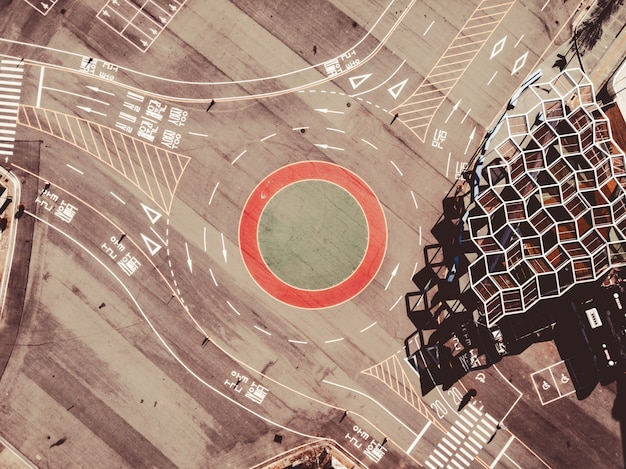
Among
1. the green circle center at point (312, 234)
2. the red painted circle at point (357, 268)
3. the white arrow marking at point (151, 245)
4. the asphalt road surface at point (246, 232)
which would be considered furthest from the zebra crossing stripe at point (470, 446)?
the white arrow marking at point (151, 245)

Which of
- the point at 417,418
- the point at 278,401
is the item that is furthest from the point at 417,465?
the point at 278,401

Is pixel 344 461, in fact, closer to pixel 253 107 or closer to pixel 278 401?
pixel 278 401

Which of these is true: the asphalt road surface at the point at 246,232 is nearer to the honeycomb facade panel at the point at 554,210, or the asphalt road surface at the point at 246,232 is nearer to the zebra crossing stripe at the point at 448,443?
the zebra crossing stripe at the point at 448,443

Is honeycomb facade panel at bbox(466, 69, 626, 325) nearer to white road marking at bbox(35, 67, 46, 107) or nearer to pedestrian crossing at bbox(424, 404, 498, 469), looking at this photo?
pedestrian crossing at bbox(424, 404, 498, 469)

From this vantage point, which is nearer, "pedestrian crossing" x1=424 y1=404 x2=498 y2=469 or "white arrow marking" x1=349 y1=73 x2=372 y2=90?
"pedestrian crossing" x1=424 y1=404 x2=498 y2=469

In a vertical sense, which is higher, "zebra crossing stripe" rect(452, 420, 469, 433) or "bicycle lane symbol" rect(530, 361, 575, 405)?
"bicycle lane symbol" rect(530, 361, 575, 405)

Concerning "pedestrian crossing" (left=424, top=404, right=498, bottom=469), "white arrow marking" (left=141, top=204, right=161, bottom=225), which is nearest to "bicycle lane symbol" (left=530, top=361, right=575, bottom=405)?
"pedestrian crossing" (left=424, top=404, right=498, bottom=469)
